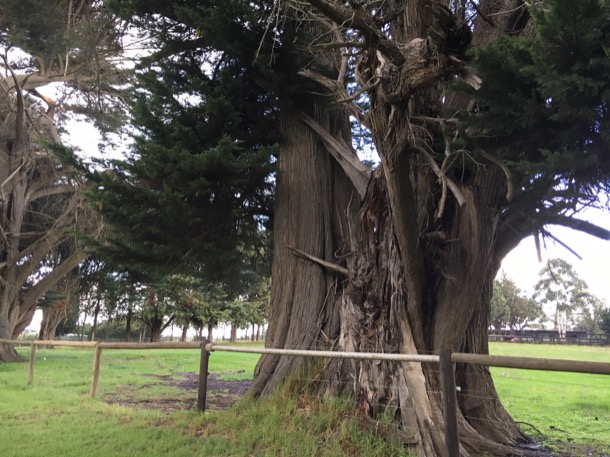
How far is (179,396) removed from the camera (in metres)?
9.15

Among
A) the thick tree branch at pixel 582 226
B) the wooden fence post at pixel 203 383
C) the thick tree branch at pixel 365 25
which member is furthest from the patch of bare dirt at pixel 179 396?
the thick tree branch at pixel 365 25

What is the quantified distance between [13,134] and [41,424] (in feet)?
44.0

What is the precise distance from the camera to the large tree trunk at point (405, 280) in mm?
5141

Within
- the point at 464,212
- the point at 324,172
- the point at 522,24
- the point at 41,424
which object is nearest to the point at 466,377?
the point at 464,212

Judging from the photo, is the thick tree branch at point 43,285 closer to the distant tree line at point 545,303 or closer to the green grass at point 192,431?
the green grass at point 192,431

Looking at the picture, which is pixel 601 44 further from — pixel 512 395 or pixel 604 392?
pixel 604 392

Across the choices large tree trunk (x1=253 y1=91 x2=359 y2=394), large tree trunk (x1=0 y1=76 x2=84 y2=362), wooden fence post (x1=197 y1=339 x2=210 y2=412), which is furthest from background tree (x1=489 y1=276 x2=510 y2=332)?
wooden fence post (x1=197 y1=339 x2=210 y2=412)

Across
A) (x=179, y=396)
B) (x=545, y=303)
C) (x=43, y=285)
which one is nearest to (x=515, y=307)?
(x=545, y=303)

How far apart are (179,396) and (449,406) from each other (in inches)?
249

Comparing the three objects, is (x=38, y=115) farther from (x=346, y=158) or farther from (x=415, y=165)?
(x=415, y=165)

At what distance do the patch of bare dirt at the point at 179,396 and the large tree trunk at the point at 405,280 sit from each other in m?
1.60

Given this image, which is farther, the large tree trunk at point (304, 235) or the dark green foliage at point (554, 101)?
the large tree trunk at point (304, 235)

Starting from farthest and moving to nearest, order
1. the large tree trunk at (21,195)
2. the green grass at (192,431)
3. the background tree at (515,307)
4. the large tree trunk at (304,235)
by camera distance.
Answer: the background tree at (515,307)
the large tree trunk at (21,195)
the large tree trunk at (304,235)
the green grass at (192,431)

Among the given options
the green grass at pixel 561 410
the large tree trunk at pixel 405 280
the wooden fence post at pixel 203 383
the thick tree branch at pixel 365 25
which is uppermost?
the thick tree branch at pixel 365 25
